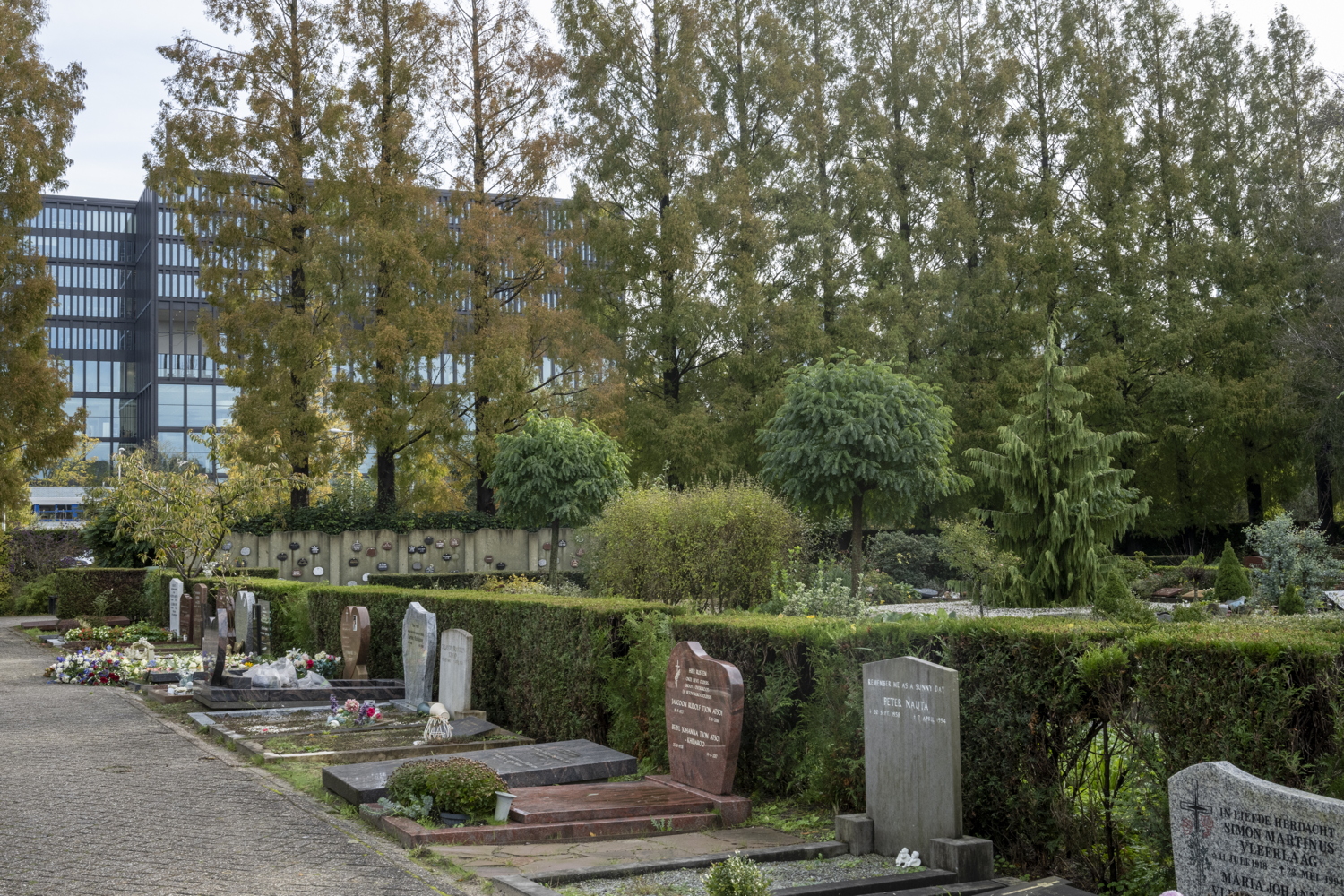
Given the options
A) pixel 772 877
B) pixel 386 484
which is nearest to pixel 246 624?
pixel 386 484

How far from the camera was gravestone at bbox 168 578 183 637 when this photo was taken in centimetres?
2386

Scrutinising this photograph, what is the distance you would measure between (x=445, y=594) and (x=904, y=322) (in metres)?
19.0

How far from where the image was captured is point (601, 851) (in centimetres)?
727

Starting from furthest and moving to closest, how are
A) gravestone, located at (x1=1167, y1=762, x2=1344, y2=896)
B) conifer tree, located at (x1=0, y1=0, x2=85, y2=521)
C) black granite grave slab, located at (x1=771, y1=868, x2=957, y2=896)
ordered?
conifer tree, located at (x1=0, y1=0, x2=85, y2=521) < black granite grave slab, located at (x1=771, y1=868, x2=957, y2=896) < gravestone, located at (x1=1167, y1=762, x2=1344, y2=896)

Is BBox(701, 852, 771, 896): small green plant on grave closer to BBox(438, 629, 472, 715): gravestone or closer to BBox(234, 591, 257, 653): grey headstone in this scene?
BBox(438, 629, 472, 715): gravestone

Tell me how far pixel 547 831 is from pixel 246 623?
12980 millimetres

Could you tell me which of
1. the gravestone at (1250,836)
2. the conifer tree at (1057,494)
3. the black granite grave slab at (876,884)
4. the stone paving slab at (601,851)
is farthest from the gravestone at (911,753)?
the conifer tree at (1057,494)

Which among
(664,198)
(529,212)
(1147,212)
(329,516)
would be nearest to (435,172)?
(529,212)

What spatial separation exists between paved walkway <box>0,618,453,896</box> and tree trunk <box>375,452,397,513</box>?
15454 millimetres

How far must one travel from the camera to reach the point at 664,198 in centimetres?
3044

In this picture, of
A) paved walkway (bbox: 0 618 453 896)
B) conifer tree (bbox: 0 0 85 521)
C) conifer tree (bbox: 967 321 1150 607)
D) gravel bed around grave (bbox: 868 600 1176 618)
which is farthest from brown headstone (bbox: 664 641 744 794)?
conifer tree (bbox: 0 0 85 521)

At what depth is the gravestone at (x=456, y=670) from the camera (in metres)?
12.3

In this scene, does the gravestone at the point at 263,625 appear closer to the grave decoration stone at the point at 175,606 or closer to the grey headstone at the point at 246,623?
the grey headstone at the point at 246,623

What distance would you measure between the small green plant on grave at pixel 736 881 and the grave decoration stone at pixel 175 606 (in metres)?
21.0
